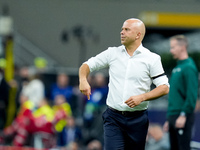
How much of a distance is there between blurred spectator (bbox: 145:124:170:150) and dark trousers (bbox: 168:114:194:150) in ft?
7.13

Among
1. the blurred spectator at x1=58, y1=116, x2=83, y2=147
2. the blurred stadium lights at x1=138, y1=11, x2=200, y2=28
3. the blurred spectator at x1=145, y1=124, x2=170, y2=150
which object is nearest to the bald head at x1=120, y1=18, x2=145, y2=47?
the blurred spectator at x1=145, y1=124, x2=170, y2=150

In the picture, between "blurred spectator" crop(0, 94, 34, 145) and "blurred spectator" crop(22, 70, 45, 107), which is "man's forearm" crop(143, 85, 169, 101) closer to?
"blurred spectator" crop(0, 94, 34, 145)

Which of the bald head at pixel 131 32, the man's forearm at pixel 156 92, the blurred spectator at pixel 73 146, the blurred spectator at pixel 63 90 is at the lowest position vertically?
the blurred spectator at pixel 73 146

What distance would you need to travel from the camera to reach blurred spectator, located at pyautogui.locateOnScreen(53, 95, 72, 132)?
1262cm

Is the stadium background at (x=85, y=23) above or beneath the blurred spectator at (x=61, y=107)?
above

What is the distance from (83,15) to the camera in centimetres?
A: 2225

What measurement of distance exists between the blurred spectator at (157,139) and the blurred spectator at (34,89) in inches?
170

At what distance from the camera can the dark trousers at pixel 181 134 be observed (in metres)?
7.37

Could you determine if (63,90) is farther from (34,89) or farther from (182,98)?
(182,98)

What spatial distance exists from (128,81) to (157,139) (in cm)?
418

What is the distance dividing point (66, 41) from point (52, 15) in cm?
130

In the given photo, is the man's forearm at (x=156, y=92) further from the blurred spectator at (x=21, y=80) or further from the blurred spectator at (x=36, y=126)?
the blurred spectator at (x=21, y=80)

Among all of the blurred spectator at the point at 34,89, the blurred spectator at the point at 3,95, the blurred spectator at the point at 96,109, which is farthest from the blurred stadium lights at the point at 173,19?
the blurred spectator at the point at 96,109

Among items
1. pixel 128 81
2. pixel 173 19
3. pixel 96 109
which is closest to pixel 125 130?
pixel 128 81
